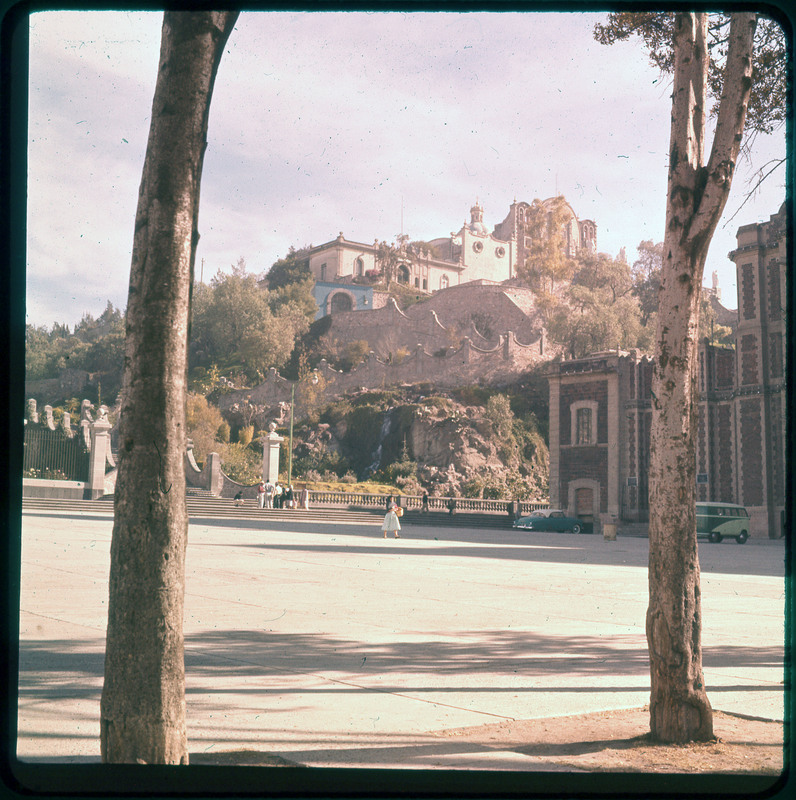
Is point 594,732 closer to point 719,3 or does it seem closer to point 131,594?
point 131,594

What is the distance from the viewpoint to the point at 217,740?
15.2ft

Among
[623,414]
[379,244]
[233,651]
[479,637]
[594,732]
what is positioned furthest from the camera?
[379,244]

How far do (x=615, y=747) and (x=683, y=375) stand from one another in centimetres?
212

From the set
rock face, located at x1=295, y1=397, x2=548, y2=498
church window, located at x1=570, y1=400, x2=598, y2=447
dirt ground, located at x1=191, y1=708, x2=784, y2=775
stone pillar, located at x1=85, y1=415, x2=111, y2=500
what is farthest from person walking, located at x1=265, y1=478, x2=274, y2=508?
dirt ground, located at x1=191, y1=708, x2=784, y2=775

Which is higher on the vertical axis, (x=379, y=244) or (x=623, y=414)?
(x=379, y=244)

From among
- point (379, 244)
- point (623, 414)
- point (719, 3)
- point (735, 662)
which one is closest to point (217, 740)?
point (719, 3)

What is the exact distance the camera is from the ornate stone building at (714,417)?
128 ft

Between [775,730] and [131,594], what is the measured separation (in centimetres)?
379

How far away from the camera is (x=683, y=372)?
522 cm

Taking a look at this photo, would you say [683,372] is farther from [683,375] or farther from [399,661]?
[399,661]

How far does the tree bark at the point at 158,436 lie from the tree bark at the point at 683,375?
9.07 ft

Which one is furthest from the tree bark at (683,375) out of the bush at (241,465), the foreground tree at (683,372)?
the bush at (241,465)

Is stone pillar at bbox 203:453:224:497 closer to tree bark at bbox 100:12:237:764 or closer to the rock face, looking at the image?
the rock face

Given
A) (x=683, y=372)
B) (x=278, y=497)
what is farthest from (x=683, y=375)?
(x=278, y=497)
